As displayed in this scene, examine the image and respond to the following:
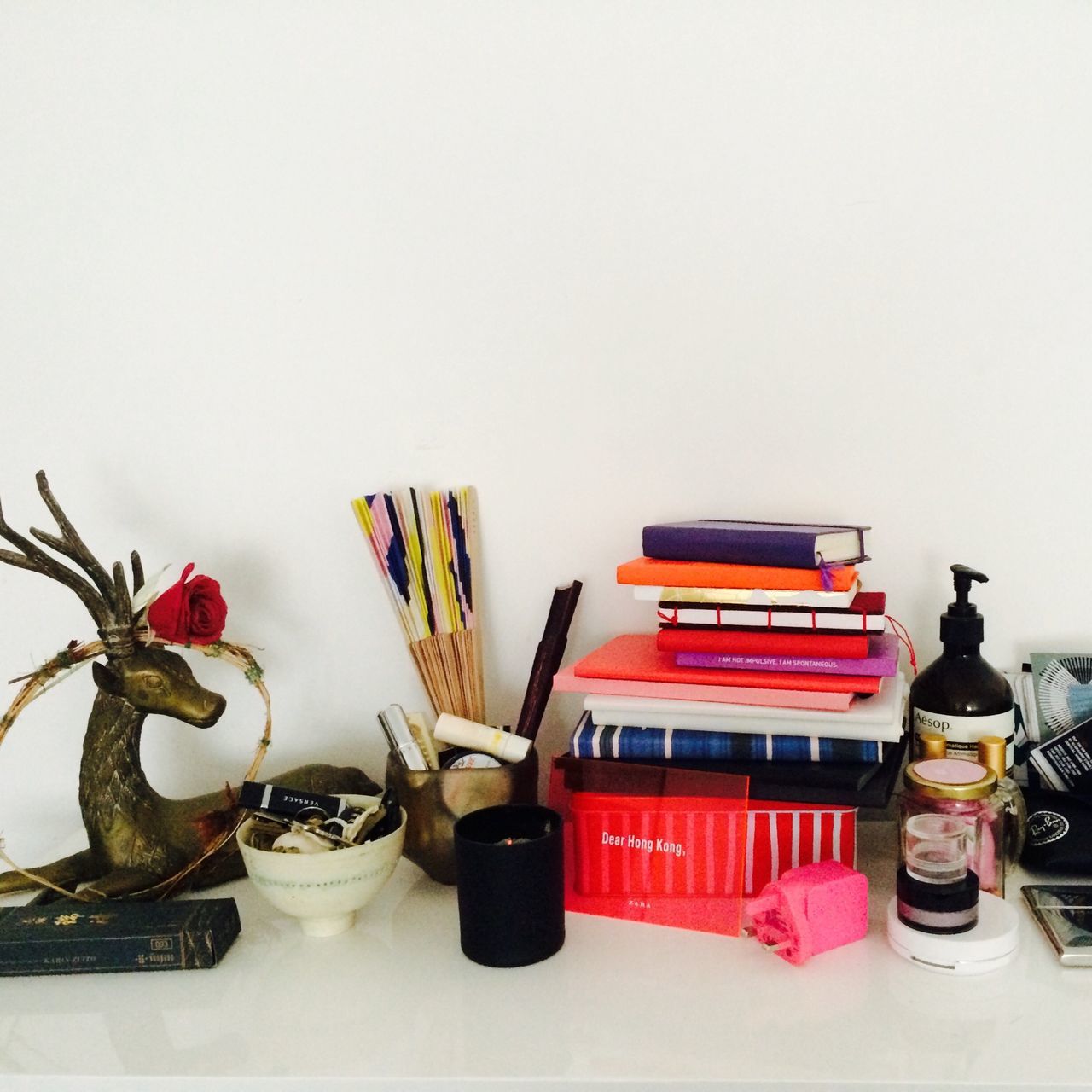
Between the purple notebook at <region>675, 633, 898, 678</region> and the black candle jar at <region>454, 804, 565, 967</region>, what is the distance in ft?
0.58

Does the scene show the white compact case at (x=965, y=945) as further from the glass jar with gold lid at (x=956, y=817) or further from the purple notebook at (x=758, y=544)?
the purple notebook at (x=758, y=544)

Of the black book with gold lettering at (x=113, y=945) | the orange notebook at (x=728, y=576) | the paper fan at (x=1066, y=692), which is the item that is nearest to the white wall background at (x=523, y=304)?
the paper fan at (x=1066, y=692)

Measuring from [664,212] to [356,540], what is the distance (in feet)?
1.33

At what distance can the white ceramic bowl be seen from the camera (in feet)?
2.43

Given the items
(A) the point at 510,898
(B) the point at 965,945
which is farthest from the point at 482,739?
(B) the point at 965,945

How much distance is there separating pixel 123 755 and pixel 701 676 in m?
0.46

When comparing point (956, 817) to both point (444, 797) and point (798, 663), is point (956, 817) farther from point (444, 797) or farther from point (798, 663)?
point (444, 797)

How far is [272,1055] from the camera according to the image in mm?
624

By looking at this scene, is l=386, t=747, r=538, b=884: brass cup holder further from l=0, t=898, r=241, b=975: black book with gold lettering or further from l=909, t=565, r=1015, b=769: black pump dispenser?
l=909, t=565, r=1015, b=769: black pump dispenser

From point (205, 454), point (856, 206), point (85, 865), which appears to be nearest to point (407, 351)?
point (205, 454)

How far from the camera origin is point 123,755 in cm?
83

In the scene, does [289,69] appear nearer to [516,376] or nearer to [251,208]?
[251,208]

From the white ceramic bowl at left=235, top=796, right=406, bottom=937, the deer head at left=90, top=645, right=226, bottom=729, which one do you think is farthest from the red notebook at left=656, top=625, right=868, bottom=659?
the deer head at left=90, top=645, right=226, bottom=729

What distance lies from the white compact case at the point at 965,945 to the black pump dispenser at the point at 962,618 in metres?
0.21
